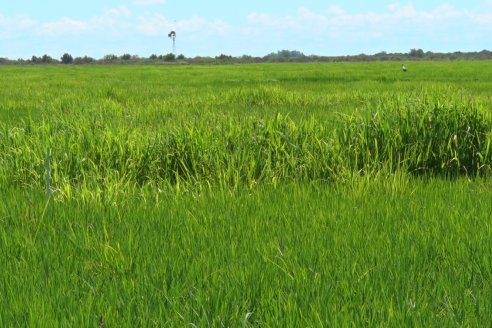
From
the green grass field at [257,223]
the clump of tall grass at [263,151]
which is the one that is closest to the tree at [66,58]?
the green grass field at [257,223]

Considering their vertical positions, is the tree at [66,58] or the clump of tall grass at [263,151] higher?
the tree at [66,58]

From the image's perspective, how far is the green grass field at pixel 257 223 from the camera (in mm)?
1579

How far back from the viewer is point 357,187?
3.14 metres

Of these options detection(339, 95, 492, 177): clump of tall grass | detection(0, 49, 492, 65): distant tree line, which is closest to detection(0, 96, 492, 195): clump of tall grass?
detection(339, 95, 492, 177): clump of tall grass

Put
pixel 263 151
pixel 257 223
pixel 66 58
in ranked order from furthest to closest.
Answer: pixel 66 58 → pixel 263 151 → pixel 257 223

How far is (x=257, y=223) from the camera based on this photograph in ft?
7.82

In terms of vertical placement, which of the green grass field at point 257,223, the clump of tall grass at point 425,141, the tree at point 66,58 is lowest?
the green grass field at point 257,223

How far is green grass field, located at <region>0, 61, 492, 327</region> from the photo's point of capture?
5.18 feet

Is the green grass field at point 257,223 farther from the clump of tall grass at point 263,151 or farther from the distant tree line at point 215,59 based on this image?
the distant tree line at point 215,59

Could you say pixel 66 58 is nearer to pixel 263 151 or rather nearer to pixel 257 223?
pixel 263 151

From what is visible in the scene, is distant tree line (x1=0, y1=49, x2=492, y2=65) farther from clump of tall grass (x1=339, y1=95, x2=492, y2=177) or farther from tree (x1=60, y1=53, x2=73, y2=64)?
clump of tall grass (x1=339, y1=95, x2=492, y2=177)

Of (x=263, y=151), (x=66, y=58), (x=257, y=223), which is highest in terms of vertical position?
(x=66, y=58)

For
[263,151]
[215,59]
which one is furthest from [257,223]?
[215,59]

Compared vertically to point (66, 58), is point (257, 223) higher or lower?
lower
